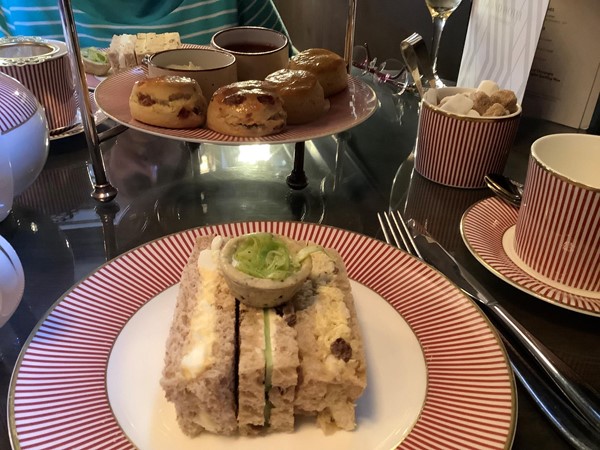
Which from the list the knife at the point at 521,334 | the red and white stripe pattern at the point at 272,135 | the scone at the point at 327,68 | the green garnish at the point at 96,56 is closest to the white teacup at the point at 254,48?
the scone at the point at 327,68

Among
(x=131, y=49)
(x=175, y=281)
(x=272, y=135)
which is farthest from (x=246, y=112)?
(x=131, y=49)

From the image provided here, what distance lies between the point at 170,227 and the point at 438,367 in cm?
51

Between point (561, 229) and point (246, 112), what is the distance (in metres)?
0.50

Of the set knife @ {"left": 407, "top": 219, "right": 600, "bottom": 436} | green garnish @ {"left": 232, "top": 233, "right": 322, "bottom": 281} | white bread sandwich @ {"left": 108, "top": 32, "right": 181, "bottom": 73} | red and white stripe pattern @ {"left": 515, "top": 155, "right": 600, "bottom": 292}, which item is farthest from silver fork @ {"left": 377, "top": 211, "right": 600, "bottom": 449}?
white bread sandwich @ {"left": 108, "top": 32, "right": 181, "bottom": 73}

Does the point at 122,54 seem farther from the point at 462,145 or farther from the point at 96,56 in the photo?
the point at 462,145

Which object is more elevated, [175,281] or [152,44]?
[152,44]

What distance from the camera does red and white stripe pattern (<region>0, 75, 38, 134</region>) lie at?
0.80 m

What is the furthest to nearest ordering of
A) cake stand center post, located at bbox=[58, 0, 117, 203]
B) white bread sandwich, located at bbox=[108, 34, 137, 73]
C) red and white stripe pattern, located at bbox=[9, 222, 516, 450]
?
white bread sandwich, located at bbox=[108, 34, 137, 73]
cake stand center post, located at bbox=[58, 0, 117, 203]
red and white stripe pattern, located at bbox=[9, 222, 516, 450]

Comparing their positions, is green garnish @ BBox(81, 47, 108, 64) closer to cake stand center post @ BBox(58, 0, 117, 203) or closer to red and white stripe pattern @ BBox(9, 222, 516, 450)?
cake stand center post @ BBox(58, 0, 117, 203)

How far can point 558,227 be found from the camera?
0.75m

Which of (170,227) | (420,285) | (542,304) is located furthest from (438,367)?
(170,227)

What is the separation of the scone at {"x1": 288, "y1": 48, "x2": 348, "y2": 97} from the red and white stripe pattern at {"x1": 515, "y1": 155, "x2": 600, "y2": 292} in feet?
1.44

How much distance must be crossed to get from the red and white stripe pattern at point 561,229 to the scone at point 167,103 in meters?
0.54

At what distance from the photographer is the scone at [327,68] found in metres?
1.07
